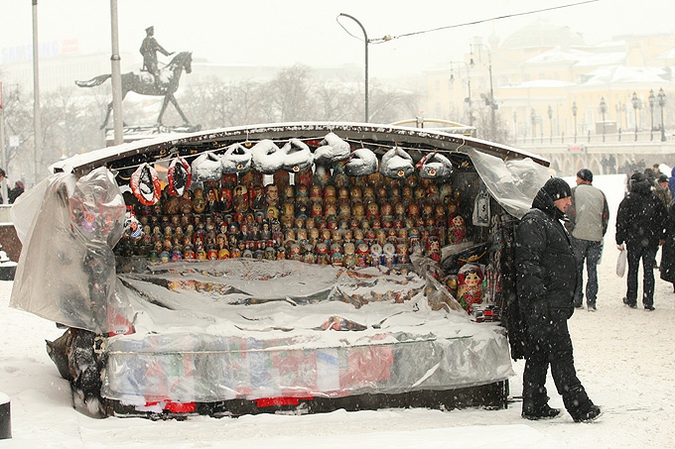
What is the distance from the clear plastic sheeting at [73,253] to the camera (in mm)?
7945

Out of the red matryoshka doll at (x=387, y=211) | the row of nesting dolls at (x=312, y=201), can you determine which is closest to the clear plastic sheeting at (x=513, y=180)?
the row of nesting dolls at (x=312, y=201)

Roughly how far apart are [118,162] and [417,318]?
3.06 m

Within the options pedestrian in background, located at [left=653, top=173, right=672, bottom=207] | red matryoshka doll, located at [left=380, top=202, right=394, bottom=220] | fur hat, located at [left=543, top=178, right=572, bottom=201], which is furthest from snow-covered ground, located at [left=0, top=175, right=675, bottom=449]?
pedestrian in background, located at [left=653, top=173, right=672, bottom=207]

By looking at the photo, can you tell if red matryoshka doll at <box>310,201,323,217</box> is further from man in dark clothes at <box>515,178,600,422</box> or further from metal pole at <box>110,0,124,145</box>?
metal pole at <box>110,0,124,145</box>

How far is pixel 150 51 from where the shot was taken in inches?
1087

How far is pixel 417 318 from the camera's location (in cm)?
896

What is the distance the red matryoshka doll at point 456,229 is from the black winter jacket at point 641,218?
380 cm

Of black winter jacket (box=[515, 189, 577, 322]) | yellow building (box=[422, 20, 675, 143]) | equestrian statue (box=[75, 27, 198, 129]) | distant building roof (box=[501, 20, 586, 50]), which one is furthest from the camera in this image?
distant building roof (box=[501, 20, 586, 50])

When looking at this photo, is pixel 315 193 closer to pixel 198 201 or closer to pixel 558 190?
pixel 198 201

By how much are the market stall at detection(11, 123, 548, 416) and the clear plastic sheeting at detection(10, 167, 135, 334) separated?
0.01m

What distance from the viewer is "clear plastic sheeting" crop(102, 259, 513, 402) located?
8.02 metres

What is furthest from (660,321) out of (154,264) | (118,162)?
(118,162)

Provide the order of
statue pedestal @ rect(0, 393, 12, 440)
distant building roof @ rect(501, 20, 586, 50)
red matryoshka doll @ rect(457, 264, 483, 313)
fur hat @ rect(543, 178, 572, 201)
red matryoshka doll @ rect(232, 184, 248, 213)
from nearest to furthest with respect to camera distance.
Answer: statue pedestal @ rect(0, 393, 12, 440)
fur hat @ rect(543, 178, 572, 201)
red matryoshka doll @ rect(457, 264, 483, 313)
red matryoshka doll @ rect(232, 184, 248, 213)
distant building roof @ rect(501, 20, 586, 50)

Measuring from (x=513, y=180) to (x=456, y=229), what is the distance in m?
1.48
